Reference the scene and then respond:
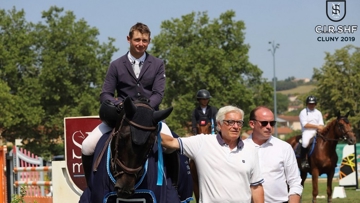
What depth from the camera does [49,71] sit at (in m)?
56.6

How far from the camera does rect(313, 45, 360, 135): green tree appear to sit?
2574 inches

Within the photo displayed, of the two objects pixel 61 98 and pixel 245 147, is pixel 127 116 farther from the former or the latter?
pixel 61 98

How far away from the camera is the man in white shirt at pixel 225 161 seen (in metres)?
6.56

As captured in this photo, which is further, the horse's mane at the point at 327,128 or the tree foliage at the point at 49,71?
the tree foliage at the point at 49,71

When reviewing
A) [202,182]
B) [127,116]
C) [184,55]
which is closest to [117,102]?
[127,116]

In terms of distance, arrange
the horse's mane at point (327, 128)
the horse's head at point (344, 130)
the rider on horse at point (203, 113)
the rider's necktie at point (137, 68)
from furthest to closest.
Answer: the horse's mane at point (327, 128) < the horse's head at point (344, 130) < the rider on horse at point (203, 113) < the rider's necktie at point (137, 68)

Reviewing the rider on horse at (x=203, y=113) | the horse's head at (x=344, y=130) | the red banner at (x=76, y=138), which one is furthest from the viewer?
the horse's head at (x=344, y=130)

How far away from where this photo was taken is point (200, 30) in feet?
195

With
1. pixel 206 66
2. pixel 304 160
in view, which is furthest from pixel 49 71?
pixel 304 160

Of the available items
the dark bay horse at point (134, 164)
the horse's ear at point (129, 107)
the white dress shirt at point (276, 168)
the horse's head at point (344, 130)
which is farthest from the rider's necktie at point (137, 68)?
the horse's head at point (344, 130)

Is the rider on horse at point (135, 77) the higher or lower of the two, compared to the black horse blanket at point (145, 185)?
higher

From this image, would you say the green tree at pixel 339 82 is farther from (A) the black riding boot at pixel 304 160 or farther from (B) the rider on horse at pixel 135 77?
(B) the rider on horse at pixel 135 77

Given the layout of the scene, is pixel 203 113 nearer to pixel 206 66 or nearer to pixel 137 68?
pixel 137 68

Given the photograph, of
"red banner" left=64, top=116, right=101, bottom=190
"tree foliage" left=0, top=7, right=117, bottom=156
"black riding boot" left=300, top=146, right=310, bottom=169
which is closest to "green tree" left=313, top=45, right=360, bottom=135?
"tree foliage" left=0, top=7, right=117, bottom=156
